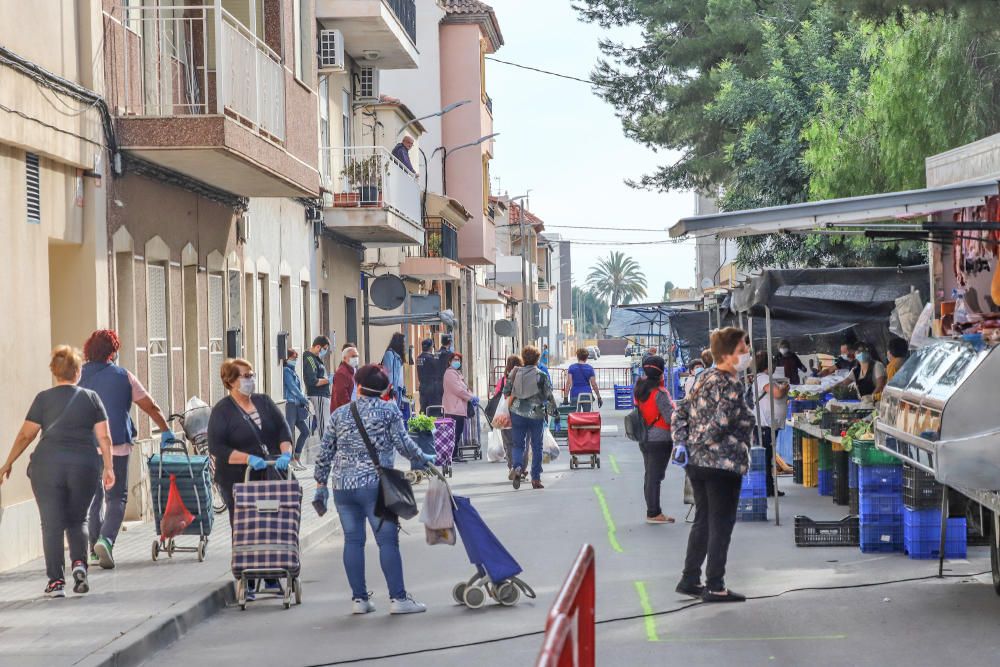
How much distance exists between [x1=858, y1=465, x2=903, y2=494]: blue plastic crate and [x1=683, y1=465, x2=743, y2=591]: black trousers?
2266mm

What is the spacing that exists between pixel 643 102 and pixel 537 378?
22452 millimetres

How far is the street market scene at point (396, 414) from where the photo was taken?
9.77 meters

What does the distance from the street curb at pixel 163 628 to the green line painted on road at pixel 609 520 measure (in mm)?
3797

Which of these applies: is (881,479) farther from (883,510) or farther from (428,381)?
(428,381)

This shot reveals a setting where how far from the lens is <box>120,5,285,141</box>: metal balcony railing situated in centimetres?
1591

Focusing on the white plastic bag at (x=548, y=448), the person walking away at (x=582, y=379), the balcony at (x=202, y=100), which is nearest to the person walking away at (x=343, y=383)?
the balcony at (x=202, y=100)

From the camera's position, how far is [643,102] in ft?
134

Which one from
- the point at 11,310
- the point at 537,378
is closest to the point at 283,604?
the point at 11,310

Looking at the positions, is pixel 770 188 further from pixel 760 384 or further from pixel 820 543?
pixel 820 543

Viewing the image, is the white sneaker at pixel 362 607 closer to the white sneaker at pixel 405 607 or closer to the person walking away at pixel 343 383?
the white sneaker at pixel 405 607

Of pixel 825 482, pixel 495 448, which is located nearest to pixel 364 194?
pixel 495 448

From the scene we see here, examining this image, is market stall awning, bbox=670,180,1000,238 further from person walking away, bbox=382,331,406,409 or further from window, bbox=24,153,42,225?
person walking away, bbox=382,331,406,409

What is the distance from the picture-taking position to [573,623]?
4.64 meters

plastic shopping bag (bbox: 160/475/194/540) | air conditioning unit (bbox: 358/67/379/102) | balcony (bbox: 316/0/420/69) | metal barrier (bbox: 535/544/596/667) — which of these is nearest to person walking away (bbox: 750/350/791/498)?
plastic shopping bag (bbox: 160/475/194/540)
